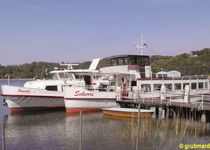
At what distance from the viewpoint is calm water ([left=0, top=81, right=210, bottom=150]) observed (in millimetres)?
15836

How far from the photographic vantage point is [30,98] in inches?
1147

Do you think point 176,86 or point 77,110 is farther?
point 176,86

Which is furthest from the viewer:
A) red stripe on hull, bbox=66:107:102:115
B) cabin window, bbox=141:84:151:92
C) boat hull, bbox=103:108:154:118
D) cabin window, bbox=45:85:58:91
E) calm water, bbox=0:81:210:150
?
cabin window, bbox=45:85:58:91

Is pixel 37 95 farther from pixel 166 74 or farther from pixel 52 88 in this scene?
pixel 166 74

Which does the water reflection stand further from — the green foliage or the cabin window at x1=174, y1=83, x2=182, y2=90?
the green foliage

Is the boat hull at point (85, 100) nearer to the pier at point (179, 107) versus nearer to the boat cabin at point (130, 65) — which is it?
the pier at point (179, 107)

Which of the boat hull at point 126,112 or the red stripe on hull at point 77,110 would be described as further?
the red stripe on hull at point 77,110

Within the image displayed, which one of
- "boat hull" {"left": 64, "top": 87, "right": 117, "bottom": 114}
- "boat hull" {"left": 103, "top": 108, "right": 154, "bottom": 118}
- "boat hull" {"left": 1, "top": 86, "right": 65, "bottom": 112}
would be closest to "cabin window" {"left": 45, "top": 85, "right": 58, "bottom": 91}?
"boat hull" {"left": 1, "top": 86, "right": 65, "bottom": 112}

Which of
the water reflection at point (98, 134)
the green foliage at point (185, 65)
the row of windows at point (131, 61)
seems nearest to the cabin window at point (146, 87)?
the row of windows at point (131, 61)

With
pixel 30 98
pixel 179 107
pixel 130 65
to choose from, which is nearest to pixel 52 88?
pixel 30 98

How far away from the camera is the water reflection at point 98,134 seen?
52.1 feet

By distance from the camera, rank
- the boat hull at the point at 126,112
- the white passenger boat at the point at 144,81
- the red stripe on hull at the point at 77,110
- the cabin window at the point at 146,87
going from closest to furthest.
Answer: the boat hull at the point at 126,112
the red stripe on hull at the point at 77,110
the white passenger boat at the point at 144,81
the cabin window at the point at 146,87

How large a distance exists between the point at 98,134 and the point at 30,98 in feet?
40.3

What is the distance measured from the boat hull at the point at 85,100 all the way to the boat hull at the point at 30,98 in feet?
8.28
